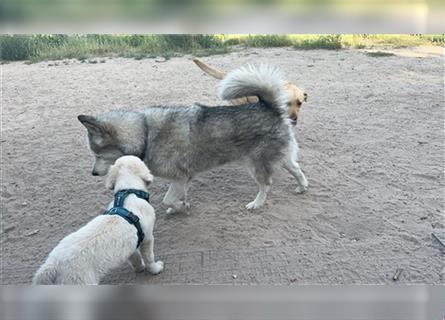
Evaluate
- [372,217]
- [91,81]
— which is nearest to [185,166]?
[372,217]

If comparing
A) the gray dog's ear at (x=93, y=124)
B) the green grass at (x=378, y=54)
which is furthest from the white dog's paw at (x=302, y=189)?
the green grass at (x=378, y=54)

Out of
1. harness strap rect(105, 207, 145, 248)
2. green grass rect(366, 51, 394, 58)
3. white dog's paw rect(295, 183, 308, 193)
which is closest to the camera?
harness strap rect(105, 207, 145, 248)

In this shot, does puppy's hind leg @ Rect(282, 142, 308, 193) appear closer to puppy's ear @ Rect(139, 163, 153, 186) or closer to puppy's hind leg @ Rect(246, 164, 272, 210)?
puppy's hind leg @ Rect(246, 164, 272, 210)

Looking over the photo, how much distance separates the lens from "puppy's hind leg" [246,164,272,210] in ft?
11.1

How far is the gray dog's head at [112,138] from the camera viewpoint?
3020 mm

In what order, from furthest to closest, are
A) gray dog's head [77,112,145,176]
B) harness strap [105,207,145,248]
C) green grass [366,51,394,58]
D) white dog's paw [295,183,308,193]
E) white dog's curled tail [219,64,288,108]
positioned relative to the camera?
green grass [366,51,394,58] → white dog's paw [295,183,308,193] → white dog's curled tail [219,64,288,108] → gray dog's head [77,112,145,176] → harness strap [105,207,145,248]

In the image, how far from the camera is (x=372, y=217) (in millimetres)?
3275

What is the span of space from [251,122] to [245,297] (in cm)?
164

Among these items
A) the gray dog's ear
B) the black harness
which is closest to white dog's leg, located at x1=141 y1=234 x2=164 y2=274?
the black harness

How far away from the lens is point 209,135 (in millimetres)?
3242

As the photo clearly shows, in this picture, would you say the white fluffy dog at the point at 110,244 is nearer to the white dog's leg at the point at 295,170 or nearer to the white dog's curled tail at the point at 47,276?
the white dog's curled tail at the point at 47,276

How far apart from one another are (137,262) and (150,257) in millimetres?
108

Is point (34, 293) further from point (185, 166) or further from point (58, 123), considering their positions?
point (58, 123)

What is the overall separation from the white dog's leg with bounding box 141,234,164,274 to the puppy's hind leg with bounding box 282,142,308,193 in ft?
4.12
